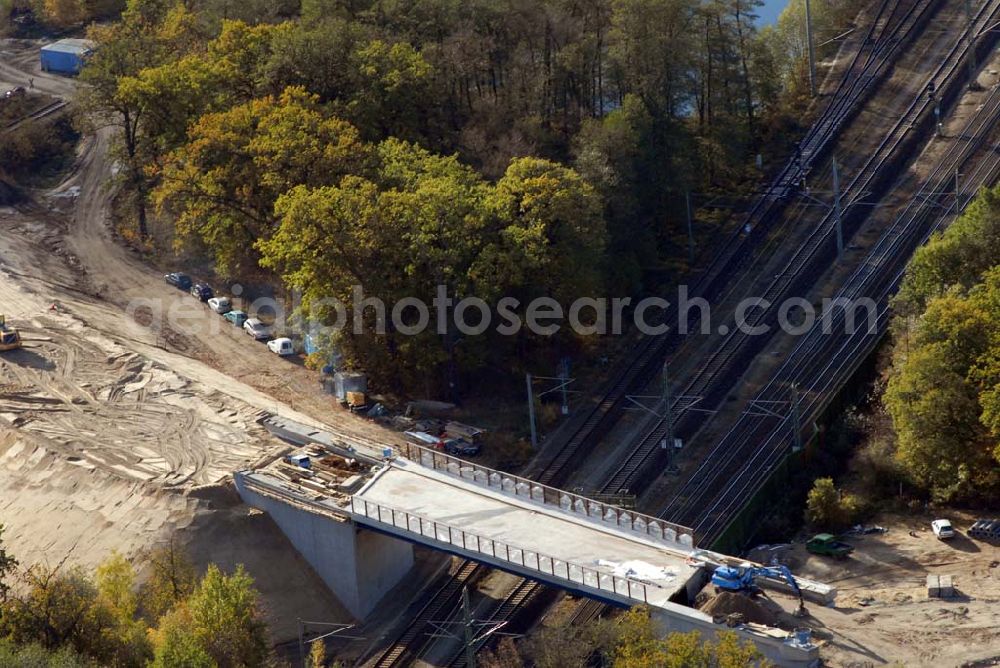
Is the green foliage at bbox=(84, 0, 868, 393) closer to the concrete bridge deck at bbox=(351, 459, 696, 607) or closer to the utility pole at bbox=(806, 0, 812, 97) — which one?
the utility pole at bbox=(806, 0, 812, 97)

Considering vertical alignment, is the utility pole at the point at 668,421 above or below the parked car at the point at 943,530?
above

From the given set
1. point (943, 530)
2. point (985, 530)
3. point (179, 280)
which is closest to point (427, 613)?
point (943, 530)

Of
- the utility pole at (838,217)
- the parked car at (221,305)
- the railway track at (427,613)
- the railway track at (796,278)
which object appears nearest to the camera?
the railway track at (427,613)

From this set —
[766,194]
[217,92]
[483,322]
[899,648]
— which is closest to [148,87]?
[217,92]

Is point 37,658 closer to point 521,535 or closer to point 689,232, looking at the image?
point 521,535

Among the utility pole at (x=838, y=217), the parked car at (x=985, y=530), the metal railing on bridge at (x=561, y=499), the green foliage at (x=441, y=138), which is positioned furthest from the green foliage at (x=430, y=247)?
the parked car at (x=985, y=530)

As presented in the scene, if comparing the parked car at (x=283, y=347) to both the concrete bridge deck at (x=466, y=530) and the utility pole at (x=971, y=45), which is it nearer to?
the concrete bridge deck at (x=466, y=530)

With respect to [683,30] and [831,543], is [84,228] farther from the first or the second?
[831,543]
